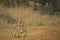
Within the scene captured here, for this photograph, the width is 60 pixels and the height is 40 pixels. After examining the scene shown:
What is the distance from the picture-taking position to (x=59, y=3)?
3.88 m

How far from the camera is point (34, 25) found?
3795 millimetres

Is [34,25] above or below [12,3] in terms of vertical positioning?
below

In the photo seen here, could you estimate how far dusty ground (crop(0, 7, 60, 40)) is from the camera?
3693mm

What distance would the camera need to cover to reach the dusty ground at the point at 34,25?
369 cm

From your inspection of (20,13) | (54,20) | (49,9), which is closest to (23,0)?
(20,13)

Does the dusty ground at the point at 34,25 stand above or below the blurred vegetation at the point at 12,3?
below

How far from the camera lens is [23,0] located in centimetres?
379

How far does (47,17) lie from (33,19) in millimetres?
366

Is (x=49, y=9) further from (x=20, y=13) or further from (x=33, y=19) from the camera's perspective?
(x=20, y=13)

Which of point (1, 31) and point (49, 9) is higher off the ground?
point (49, 9)

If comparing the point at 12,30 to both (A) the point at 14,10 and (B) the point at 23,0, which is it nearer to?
(A) the point at 14,10

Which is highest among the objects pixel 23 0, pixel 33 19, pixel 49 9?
pixel 23 0

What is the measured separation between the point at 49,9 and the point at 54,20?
1.03ft

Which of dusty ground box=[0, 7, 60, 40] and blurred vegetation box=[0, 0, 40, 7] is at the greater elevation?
blurred vegetation box=[0, 0, 40, 7]
